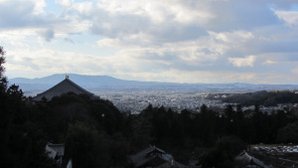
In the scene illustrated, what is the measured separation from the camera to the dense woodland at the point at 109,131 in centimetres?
1617

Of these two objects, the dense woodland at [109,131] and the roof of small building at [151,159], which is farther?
the roof of small building at [151,159]

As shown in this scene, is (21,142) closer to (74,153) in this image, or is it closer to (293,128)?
(74,153)

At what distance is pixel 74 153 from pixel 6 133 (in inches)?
751

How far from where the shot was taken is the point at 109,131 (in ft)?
170

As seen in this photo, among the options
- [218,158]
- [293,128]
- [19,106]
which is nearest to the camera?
[19,106]

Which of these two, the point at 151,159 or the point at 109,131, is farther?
the point at 109,131

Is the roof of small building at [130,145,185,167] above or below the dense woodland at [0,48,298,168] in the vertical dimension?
below

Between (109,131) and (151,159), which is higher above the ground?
(109,131)

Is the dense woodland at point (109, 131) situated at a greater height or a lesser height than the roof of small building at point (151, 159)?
greater

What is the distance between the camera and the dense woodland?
637 inches

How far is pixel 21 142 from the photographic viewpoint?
53.1 feet

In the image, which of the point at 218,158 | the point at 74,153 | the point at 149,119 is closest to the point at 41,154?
the point at 74,153

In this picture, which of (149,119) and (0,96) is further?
(149,119)

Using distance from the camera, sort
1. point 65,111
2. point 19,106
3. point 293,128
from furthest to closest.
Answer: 1. point 293,128
2. point 65,111
3. point 19,106
